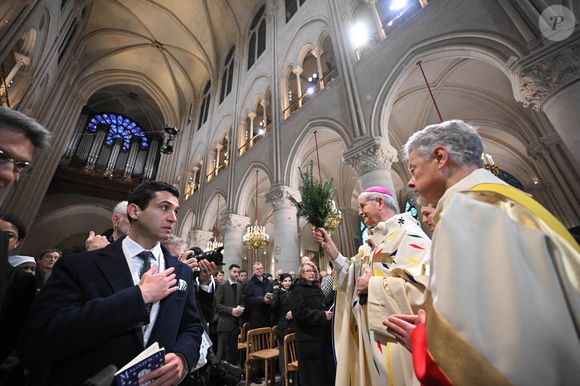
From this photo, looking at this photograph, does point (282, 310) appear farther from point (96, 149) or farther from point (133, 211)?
point (96, 149)

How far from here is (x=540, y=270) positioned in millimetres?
641

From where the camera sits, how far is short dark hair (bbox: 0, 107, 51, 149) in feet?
3.40

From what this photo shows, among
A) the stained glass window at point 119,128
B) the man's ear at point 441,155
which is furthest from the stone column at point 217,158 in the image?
the man's ear at point 441,155

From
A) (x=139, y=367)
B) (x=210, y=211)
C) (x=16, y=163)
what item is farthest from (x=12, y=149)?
(x=210, y=211)

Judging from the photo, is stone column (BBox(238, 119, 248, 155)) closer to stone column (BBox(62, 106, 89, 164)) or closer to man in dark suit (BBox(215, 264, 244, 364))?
man in dark suit (BBox(215, 264, 244, 364))

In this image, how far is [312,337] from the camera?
2865 mm

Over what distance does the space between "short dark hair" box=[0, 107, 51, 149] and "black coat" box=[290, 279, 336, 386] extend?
2669 millimetres

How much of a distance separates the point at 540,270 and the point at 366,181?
4995 mm

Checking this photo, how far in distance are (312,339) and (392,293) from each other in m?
1.77

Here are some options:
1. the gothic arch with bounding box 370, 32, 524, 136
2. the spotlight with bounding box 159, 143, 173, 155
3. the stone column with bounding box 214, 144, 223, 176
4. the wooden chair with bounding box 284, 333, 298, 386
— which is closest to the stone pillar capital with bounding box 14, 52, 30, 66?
the spotlight with bounding box 159, 143, 173, 155

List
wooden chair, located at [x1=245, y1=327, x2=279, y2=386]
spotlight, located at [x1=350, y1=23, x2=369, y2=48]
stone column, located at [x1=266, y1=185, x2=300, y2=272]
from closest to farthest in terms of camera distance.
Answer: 1. wooden chair, located at [x1=245, y1=327, x2=279, y2=386]
2. spotlight, located at [x1=350, y1=23, x2=369, y2=48]
3. stone column, located at [x1=266, y1=185, x2=300, y2=272]

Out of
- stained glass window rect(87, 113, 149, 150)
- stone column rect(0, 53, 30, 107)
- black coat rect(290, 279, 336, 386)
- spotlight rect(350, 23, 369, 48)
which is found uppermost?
stained glass window rect(87, 113, 149, 150)

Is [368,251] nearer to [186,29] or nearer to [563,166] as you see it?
[563,166]

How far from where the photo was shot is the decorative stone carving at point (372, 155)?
5.54 meters
